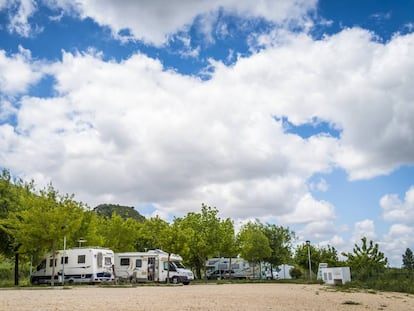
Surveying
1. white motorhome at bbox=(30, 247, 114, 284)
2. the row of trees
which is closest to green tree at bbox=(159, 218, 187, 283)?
the row of trees

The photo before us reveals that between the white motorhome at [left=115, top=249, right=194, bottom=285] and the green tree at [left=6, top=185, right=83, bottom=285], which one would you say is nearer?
the green tree at [left=6, top=185, right=83, bottom=285]

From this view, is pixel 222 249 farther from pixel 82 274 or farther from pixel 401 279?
pixel 401 279

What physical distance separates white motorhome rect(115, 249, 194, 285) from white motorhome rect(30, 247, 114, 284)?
260cm

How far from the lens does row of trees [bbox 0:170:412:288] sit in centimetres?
2806

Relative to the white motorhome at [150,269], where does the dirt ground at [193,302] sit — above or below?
below

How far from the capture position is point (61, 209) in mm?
28734

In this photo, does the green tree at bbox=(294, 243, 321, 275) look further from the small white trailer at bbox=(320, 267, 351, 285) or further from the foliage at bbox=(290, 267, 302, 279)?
the small white trailer at bbox=(320, 267, 351, 285)

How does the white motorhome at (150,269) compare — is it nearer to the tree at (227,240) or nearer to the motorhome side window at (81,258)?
the motorhome side window at (81,258)

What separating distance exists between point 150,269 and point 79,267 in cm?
521

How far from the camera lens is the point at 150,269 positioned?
32.4m

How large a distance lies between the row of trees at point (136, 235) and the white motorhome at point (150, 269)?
3931 mm

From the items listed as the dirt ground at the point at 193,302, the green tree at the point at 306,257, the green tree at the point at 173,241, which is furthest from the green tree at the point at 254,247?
the dirt ground at the point at 193,302

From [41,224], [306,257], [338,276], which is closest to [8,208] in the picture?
[41,224]

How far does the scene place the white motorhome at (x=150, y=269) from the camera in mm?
32219
